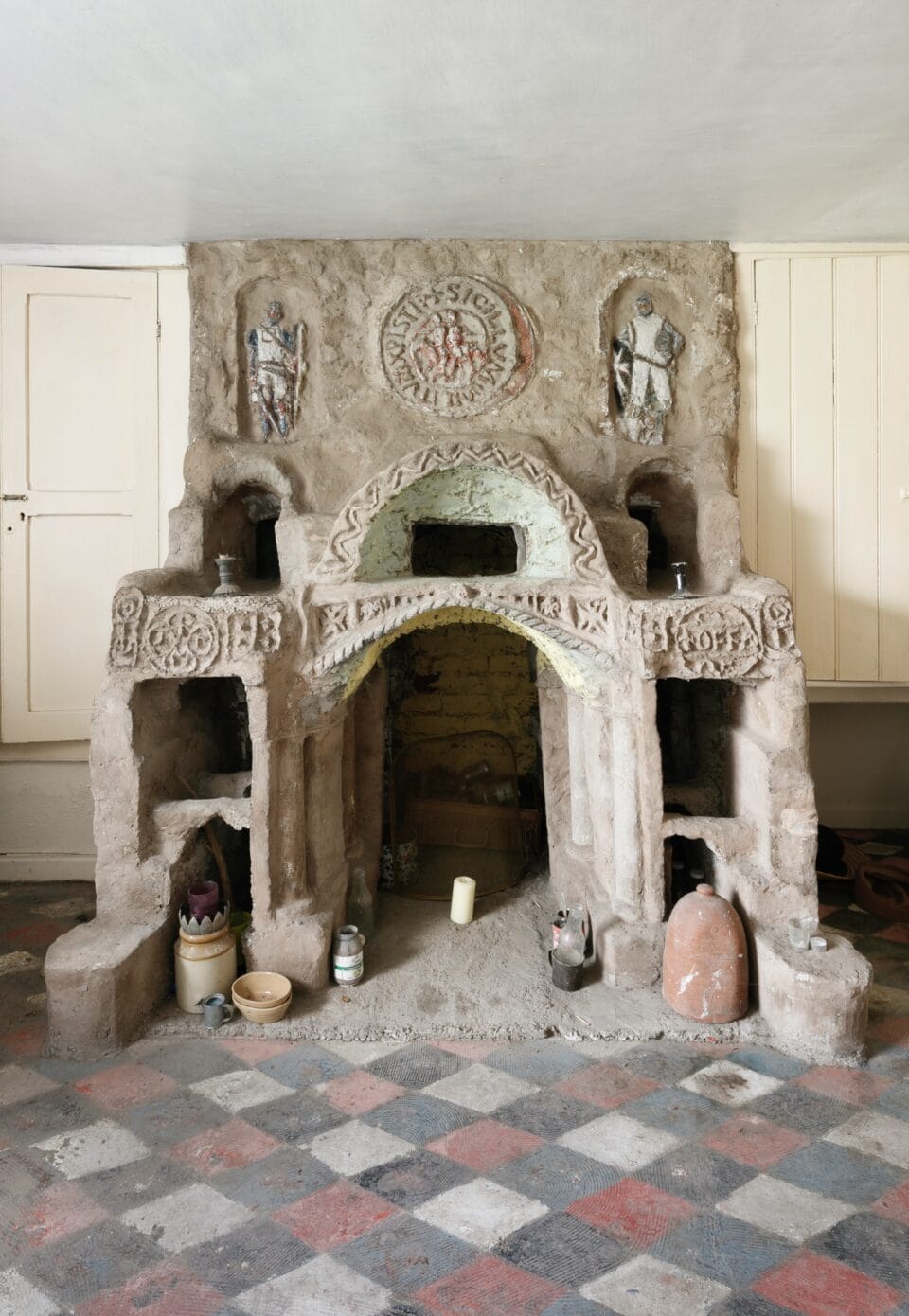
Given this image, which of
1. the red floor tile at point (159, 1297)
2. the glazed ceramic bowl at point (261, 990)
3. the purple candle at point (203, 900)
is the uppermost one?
the purple candle at point (203, 900)

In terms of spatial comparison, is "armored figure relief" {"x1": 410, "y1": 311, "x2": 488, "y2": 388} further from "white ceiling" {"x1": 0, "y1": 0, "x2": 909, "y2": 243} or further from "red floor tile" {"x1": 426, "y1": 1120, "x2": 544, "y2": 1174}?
"red floor tile" {"x1": 426, "y1": 1120, "x2": 544, "y2": 1174}

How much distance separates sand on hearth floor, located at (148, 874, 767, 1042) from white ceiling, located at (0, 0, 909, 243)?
3927mm

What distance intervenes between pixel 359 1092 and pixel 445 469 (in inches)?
109

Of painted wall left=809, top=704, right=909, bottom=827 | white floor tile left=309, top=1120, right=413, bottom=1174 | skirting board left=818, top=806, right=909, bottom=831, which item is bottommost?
white floor tile left=309, top=1120, right=413, bottom=1174

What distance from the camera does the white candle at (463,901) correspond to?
4902 mm

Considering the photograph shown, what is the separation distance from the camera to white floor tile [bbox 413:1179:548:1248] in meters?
2.74

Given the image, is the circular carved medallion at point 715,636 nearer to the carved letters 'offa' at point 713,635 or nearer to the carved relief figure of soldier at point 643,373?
the carved letters 'offa' at point 713,635

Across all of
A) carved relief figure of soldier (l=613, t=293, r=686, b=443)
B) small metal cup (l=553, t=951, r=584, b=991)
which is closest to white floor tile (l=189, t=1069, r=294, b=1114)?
small metal cup (l=553, t=951, r=584, b=991)

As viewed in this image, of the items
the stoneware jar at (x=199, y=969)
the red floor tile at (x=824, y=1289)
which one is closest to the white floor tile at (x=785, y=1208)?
the red floor tile at (x=824, y=1289)

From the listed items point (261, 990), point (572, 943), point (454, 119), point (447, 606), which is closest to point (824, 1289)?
point (572, 943)

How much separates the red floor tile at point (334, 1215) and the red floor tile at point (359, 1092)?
0.45 meters

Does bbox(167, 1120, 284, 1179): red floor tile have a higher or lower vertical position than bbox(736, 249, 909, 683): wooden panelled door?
lower

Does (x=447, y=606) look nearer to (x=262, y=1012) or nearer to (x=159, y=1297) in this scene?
(x=262, y=1012)

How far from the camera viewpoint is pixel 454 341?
5047 mm
